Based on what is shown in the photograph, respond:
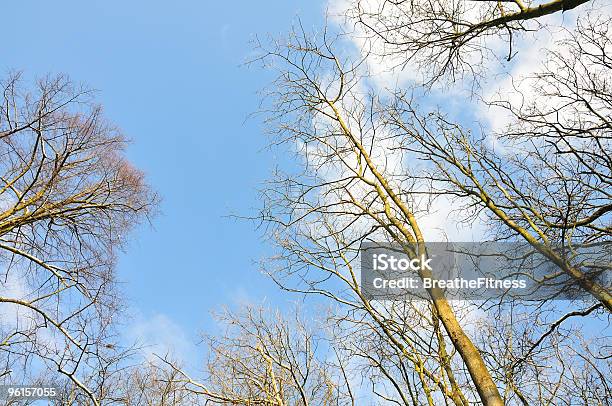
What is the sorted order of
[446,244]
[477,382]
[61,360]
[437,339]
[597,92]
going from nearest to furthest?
[477,382]
[597,92]
[61,360]
[446,244]
[437,339]

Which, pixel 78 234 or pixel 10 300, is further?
pixel 78 234

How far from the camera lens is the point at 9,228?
7820 mm

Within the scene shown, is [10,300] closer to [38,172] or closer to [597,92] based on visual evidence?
[38,172]

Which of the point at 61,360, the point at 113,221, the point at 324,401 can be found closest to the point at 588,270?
the point at 324,401

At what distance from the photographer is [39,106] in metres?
8.12

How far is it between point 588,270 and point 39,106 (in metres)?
7.11

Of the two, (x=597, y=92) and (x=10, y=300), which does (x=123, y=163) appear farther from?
(x=597, y=92)

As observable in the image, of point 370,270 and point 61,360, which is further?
point 370,270

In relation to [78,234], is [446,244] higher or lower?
lower

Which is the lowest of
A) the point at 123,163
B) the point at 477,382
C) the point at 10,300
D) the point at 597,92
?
the point at 477,382

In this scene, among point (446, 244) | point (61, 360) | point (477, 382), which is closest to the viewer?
point (477, 382)

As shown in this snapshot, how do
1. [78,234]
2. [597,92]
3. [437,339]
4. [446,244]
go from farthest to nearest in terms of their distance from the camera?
[78,234] → [437,339] → [446,244] → [597,92]

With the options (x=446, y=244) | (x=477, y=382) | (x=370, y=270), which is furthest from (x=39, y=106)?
(x=477, y=382)

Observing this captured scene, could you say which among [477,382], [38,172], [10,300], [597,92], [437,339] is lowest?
[477,382]
